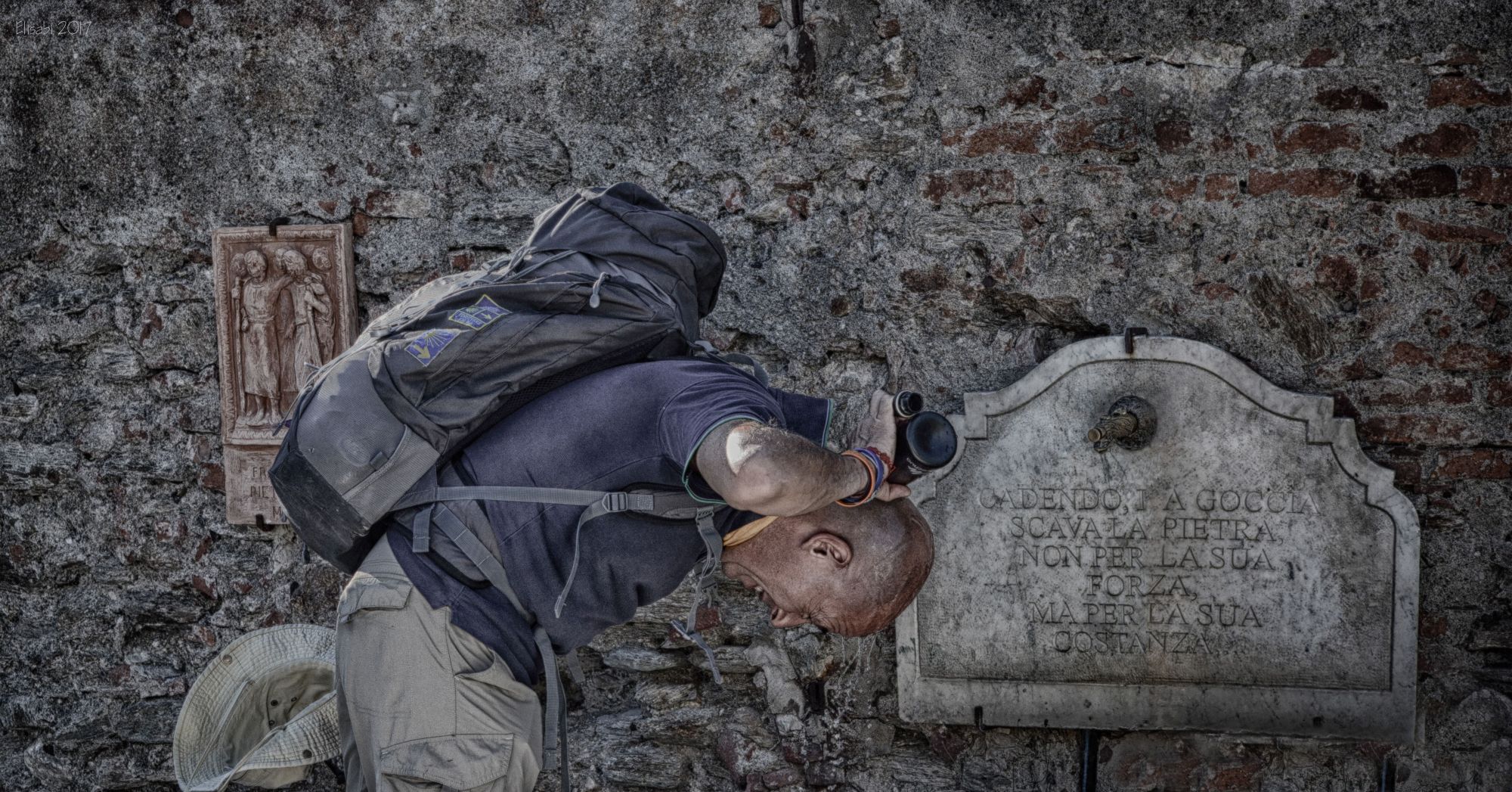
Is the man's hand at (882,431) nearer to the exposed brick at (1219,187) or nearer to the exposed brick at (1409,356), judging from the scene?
the exposed brick at (1219,187)

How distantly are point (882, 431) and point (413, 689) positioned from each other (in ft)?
2.97

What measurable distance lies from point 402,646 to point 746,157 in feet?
5.38

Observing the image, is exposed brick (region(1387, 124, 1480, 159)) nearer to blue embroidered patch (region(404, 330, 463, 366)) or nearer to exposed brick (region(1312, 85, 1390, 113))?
exposed brick (region(1312, 85, 1390, 113))

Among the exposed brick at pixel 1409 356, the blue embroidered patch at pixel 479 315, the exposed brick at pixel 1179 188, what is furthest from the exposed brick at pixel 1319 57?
the blue embroidered patch at pixel 479 315

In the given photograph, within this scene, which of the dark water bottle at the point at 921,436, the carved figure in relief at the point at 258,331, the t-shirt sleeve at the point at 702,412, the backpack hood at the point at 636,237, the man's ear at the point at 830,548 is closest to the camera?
the t-shirt sleeve at the point at 702,412

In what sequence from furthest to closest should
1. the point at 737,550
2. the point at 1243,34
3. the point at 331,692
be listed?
the point at 1243,34 → the point at 331,692 → the point at 737,550

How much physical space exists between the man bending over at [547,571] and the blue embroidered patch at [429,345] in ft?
0.63

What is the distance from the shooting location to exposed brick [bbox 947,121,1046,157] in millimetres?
3037

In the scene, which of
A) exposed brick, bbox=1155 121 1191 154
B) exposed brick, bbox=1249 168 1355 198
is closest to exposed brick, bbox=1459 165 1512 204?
exposed brick, bbox=1249 168 1355 198

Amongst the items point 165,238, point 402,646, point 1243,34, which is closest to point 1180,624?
point 1243,34

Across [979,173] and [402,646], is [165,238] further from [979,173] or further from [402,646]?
[979,173]

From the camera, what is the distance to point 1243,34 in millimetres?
2920

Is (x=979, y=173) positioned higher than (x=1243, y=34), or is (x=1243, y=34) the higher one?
(x=1243, y=34)

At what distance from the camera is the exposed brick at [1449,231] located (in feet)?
9.34
